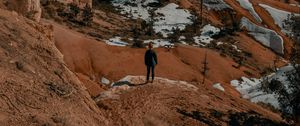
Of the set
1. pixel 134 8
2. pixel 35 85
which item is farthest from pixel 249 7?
pixel 35 85

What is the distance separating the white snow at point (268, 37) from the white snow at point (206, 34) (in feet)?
16.3

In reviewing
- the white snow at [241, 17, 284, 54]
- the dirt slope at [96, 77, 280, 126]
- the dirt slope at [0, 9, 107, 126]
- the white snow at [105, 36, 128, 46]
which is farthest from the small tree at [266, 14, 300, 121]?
the white snow at [241, 17, 284, 54]

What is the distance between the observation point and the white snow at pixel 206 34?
57706 mm

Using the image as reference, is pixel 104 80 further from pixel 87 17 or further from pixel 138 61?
pixel 87 17

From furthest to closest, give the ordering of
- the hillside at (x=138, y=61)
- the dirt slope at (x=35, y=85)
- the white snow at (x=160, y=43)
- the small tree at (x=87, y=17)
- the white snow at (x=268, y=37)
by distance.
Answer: the white snow at (x=268, y=37)
the small tree at (x=87, y=17)
the white snow at (x=160, y=43)
the hillside at (x=138, y=61)
the dirt slope at (x=35, y=85)

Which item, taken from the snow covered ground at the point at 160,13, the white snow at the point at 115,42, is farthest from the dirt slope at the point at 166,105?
the snow covered ground at the point at 160,13

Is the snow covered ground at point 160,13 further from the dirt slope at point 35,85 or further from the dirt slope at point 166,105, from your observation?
the dirt slope at point 35,85

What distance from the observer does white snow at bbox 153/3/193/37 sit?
6081cm

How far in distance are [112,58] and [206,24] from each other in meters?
26.7

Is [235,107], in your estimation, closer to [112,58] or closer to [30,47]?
[30,47]

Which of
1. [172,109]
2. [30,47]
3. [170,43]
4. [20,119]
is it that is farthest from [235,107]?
[170,43]

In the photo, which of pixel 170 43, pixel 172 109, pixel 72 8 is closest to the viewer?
pixel 172 109

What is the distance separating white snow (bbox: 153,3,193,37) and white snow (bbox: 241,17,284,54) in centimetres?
780

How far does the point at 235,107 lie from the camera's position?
20.1 m
